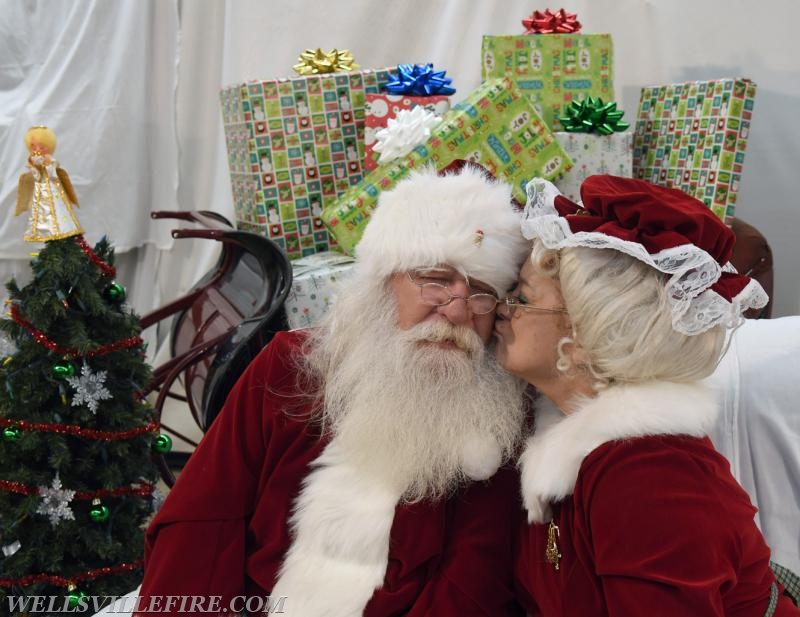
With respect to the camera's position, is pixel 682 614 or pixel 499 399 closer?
pixel 682 614

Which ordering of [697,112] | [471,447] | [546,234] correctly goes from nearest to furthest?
1. [546,234]
2. [471,447]
3. [697,112]

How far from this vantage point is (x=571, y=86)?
329 cm

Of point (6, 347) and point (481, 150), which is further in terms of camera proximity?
point (481, 150)

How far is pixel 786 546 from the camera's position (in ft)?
6.62

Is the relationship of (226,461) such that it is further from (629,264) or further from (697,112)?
(697,112)

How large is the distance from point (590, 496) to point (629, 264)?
44cm

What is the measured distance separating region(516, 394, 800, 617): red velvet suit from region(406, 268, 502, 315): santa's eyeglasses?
0.43m

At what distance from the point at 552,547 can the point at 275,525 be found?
0.67 m

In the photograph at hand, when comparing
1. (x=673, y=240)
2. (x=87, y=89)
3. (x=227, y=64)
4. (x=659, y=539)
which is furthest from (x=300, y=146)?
(x=659, y=539)

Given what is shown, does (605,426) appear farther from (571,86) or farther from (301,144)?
(571,86)

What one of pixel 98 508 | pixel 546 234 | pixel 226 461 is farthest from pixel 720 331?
pixel 98 508

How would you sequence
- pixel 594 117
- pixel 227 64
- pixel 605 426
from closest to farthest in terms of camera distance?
pixel 605 426 < pixel 594 117 < pixel 227 64

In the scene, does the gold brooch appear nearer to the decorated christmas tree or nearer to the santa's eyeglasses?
the santa's eyeglasses

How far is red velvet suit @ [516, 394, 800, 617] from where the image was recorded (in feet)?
4.25
